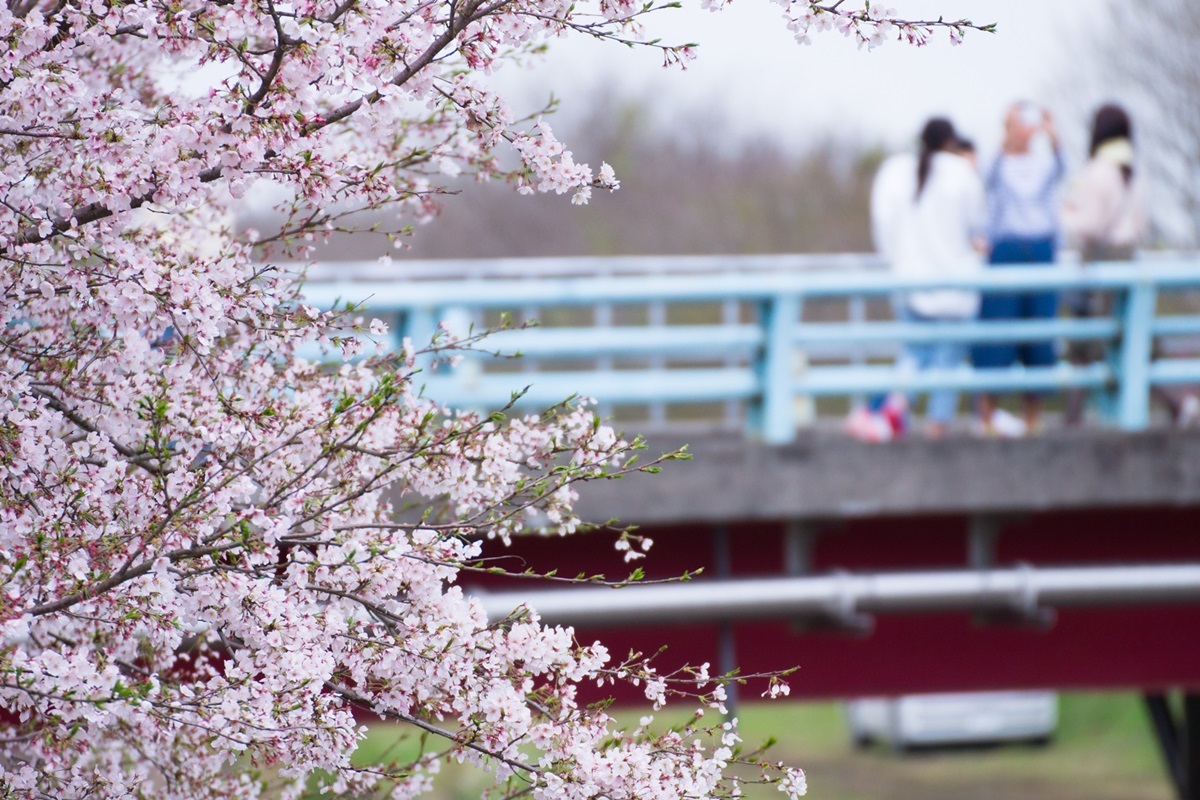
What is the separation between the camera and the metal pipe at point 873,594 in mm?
6238

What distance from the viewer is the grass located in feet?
74.7

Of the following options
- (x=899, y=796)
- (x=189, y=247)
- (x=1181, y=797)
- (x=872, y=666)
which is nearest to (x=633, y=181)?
(x=899, y=796)

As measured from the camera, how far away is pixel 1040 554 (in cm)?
719

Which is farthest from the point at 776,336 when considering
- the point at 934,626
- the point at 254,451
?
the point at 254,451

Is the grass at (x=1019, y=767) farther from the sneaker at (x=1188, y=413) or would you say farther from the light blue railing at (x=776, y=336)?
the light blue railing at (x=776, y=336)

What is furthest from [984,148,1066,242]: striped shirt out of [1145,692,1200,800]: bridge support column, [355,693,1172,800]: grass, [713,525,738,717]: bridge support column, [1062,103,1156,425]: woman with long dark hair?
[355,693,1172,800]: grass

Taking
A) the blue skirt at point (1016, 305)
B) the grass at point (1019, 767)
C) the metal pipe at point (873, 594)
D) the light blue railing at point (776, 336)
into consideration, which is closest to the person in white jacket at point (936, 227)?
the blue skirt at point (1016, 305)

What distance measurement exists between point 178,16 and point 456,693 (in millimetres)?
1290

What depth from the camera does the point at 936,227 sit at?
7.61 meters

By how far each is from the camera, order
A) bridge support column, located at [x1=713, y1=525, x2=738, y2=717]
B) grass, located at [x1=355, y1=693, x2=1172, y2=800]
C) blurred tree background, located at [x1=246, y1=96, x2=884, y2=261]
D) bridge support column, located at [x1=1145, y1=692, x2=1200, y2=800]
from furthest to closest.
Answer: blurred tree background, located at [x1=246, y1=96, x2=884, y2=261], grass, located at [x1=355, y1=693, x2=1172, y2=800], bridge support column, located at [x1=1145, y1=692, x2=1200, y2=800], bridge support column, located at [x1=713, y1=525, x2=738, y2=717]

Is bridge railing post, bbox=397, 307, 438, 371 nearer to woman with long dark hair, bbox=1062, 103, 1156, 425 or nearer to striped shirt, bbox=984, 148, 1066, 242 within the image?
striped shirt, bbox=984, 148, 1066, 242

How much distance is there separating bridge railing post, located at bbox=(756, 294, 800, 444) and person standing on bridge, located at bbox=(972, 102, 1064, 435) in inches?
51.2

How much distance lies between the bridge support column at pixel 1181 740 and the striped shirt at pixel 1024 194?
4.84 meters

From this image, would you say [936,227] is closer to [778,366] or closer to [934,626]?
[778,366]
